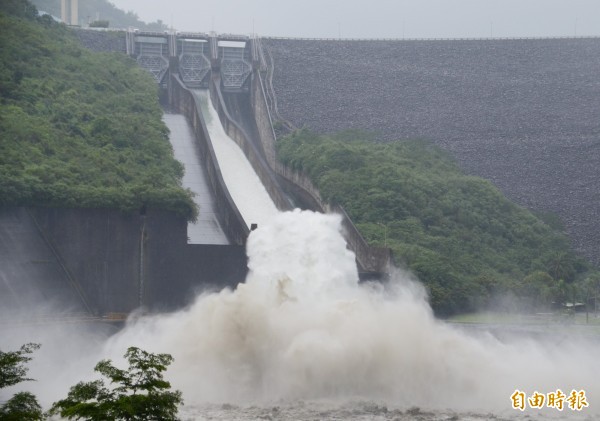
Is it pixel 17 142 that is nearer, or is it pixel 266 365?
pixel 266 365

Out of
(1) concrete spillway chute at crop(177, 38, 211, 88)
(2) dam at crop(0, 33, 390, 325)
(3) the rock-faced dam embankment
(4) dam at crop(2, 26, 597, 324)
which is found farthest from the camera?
(1) concrete spillway chute at crop(177, 38, 211, 88)

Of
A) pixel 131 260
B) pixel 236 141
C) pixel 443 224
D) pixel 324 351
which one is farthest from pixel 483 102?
pixel 324 351

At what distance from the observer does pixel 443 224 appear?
81.5 meters

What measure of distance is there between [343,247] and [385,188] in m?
34.1

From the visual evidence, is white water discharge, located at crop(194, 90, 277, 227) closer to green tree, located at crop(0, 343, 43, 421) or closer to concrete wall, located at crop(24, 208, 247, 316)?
concrete wall, located at crop(24, 208, 247, 316)

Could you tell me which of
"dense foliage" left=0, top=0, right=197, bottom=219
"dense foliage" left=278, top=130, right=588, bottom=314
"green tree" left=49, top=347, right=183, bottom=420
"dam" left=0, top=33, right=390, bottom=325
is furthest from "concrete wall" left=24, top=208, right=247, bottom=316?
"green tree" left=49, top=347, right=183, bottom=420

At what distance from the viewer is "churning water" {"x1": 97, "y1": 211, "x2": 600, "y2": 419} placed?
Answer: 4725cm

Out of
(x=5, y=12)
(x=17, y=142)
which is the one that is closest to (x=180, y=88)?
(x=5, y=12)

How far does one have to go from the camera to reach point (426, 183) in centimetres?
8619

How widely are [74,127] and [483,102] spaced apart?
40.7m

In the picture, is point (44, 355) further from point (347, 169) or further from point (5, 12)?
point (5, 12)

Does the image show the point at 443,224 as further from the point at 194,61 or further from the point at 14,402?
the point at 14,402

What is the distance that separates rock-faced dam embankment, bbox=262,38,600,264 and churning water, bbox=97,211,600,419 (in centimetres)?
3385

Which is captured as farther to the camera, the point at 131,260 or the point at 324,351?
the point at 131,260
